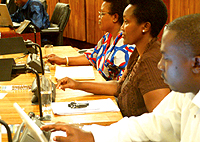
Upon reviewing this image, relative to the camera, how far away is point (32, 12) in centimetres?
548

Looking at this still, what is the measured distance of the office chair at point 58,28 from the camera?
219 inches

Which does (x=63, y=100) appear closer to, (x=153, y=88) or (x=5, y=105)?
(x=5, y=105)

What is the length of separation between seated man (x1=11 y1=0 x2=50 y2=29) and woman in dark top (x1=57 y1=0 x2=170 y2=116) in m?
3.61

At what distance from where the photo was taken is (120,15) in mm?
2709

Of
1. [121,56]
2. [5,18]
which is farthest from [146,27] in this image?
[5,18]

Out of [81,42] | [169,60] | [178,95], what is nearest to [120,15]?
[178,95]

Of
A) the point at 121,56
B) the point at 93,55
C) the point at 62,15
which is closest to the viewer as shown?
the point at 121,56

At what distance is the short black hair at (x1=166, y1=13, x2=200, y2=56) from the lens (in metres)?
1.06

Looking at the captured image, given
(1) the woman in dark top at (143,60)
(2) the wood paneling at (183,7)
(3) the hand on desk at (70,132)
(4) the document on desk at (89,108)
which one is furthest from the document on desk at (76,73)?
(2) the wood paneling at (183,7)

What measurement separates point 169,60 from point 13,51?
3.19ft

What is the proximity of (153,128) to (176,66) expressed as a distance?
383 millimetres

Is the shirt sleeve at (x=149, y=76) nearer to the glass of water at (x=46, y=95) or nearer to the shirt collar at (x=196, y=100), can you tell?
the glass of water at (x=46, y=95)

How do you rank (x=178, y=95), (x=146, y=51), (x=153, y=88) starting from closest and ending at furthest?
(x=178, y=95) < (x=153, y=88) < (x=146, y=51)

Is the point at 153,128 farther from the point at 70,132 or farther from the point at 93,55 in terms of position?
the point at 93,55
